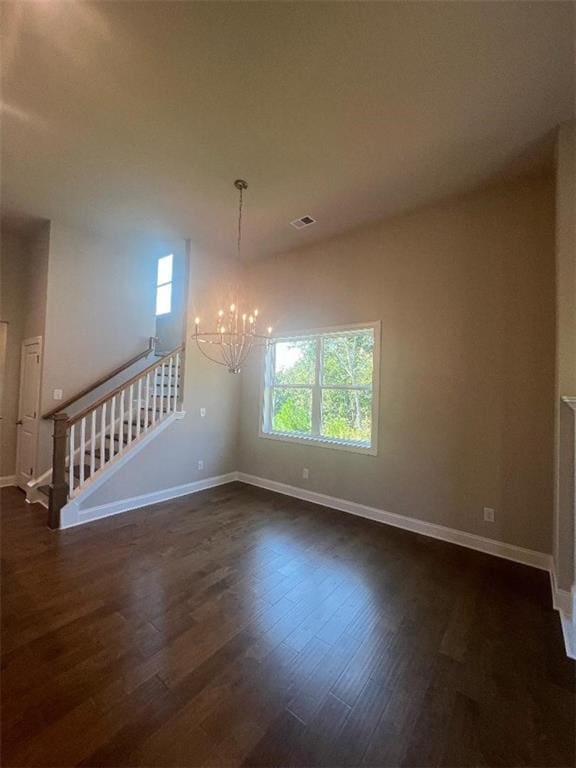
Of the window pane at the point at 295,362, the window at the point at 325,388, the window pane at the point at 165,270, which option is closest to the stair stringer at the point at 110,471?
the window at the point at 325,388

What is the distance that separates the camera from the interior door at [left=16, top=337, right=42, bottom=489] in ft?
13.6

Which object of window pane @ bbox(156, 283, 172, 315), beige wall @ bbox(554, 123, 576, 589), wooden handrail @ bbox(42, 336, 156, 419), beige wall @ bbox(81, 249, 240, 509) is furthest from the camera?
window pane @ bbox(156, 283, 172, 315)

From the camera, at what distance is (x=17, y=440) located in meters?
4.53

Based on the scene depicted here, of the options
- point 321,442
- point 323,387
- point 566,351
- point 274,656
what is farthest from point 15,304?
point 566,351

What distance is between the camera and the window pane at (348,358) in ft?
13.0

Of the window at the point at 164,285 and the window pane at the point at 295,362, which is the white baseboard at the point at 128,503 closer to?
the window pane at the point at 295,362

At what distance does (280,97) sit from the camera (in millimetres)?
2197

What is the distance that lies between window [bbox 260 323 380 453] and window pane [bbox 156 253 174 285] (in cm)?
237

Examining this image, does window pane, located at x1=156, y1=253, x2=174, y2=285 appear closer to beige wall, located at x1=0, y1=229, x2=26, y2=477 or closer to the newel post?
beige wall, located at x1=0, y1=229, x2=26, y2=477

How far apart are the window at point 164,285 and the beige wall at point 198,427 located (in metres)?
1.14

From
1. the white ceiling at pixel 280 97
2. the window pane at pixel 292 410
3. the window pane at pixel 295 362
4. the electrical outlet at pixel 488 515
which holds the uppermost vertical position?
the white ceiling at pixel 280 97

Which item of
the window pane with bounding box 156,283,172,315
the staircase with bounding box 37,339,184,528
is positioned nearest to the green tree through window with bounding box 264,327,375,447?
the staircase with bounding box 37,339,184,528

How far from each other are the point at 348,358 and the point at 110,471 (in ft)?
10.4

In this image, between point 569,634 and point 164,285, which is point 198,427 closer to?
point 164,285
